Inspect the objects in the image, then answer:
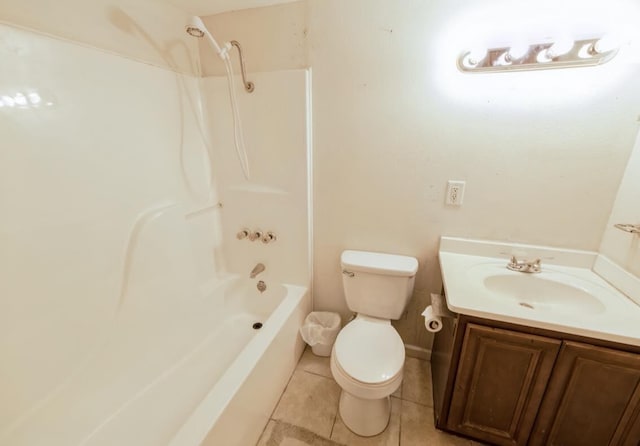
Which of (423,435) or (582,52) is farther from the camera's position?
(423,435)

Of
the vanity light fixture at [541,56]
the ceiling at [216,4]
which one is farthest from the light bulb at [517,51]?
the ceiling at [216,4]

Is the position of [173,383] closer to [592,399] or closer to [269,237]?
[269,237]

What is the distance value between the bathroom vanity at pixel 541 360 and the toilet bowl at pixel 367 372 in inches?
9.9

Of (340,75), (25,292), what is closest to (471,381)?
(340,75)

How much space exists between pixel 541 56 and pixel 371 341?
149cm

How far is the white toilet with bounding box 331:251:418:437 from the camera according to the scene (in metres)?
1.14

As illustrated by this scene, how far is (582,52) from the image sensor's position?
104cm

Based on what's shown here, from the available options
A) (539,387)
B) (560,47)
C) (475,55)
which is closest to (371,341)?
(539,387)

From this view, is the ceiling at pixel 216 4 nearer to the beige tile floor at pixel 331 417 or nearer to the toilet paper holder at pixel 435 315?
the toilet paper holder at pixel 435 315

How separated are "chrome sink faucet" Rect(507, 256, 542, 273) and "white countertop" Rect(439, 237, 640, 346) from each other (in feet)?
0.08

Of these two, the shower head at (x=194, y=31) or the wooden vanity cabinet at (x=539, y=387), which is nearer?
the wooden vanity cabinet at (x=539, y=387)

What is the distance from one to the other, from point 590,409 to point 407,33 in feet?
5.74

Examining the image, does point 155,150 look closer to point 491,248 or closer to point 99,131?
point 99,131

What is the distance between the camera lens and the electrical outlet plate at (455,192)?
52.9 inches
